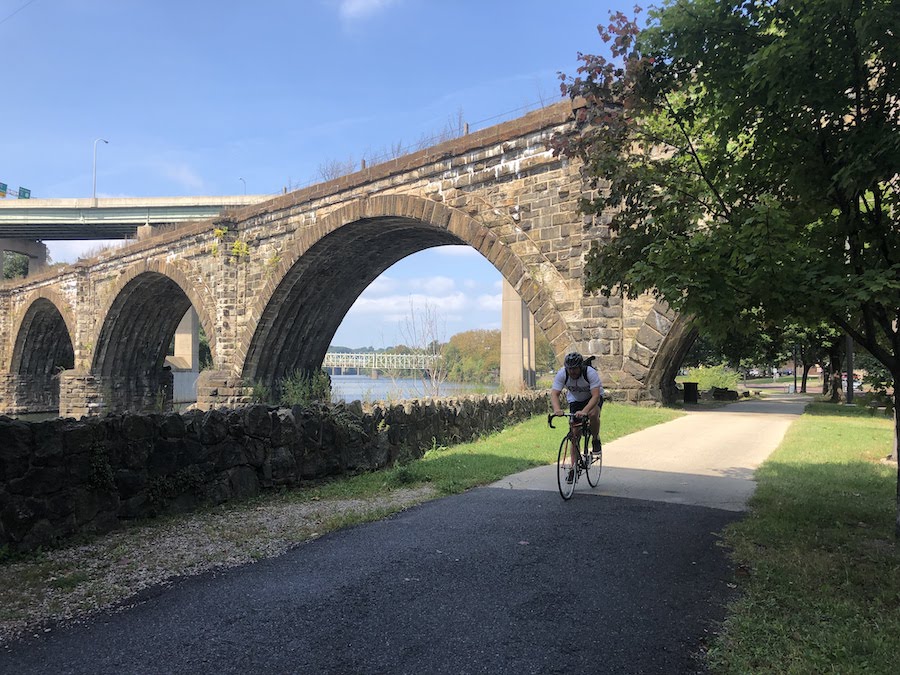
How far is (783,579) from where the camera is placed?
403 centimetres

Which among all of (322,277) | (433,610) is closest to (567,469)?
(433,610)

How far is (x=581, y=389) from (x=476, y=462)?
2.24 metres

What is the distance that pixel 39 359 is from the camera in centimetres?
4256

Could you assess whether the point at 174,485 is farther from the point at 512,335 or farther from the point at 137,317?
the point at 137,317

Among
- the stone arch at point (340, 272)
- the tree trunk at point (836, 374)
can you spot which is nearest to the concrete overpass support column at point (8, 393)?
the stone arch at point (340, 272)

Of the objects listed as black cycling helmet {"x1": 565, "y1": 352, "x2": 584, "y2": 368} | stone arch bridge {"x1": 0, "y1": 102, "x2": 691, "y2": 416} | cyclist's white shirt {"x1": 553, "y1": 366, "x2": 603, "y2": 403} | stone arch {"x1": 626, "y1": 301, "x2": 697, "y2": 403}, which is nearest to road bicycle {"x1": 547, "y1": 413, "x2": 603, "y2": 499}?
cyclist's white shirt {"x1": 553, "y1": 366, "x2": 603, "y2": 403}

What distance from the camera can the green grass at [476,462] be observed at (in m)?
7.29

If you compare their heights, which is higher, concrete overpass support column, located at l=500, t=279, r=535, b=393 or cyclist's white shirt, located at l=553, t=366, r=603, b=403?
concrete overpass support column, located at l=500, t=279, r=535, b=393

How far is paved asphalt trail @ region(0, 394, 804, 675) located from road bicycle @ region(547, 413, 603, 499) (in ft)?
3.50

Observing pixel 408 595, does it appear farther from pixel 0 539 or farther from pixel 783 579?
pixel 0 539

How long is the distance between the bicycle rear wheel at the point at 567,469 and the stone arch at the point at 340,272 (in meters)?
7.70

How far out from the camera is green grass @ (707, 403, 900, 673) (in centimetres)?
303

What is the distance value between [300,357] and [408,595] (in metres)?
21.7

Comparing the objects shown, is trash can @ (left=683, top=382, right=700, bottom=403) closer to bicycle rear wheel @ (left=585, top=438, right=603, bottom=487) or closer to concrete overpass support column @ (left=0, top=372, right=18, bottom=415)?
bicycle rear wheel @ (left=585, top=438, right=603, bottom=487)
